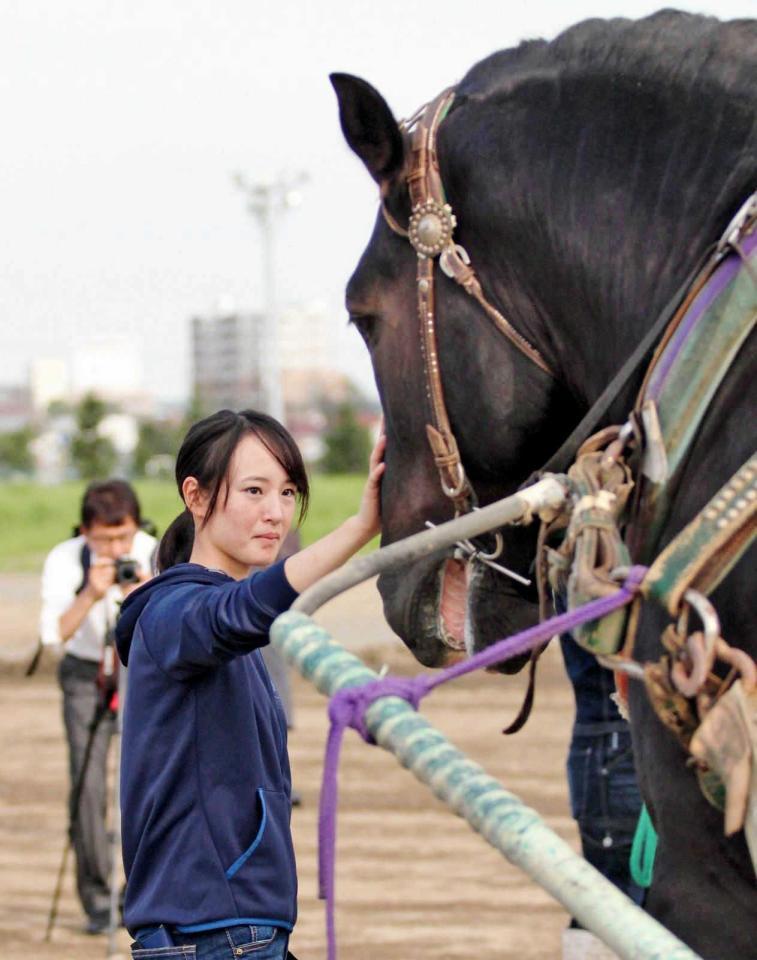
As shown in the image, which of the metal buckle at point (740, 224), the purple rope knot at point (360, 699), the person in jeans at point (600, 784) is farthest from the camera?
the person in jeans at point (600, 784)

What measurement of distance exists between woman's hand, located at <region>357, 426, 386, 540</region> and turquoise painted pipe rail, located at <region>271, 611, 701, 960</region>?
958 mm

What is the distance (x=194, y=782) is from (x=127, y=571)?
3905mm

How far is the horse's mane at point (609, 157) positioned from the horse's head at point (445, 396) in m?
0.04

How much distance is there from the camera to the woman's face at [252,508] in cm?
338

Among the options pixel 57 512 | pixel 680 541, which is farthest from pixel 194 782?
pixel 57 512

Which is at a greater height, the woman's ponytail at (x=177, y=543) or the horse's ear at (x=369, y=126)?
the horse's ear at (x=369, y=126)

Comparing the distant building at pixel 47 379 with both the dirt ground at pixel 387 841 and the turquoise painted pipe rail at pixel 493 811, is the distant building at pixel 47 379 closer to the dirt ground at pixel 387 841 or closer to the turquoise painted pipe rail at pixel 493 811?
the dirt ground at pixel 387 841

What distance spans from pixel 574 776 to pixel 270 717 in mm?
1761

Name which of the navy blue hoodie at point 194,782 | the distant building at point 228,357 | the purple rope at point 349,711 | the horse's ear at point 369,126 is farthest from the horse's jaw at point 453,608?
the distant building at point 228,357

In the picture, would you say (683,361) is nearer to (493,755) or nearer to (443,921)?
(443,921)

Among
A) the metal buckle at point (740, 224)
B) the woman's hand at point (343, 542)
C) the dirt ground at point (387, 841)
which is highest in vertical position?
the metal buckle at point (740, 224)

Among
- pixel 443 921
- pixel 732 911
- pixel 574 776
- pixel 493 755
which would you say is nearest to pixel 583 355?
pixel 732 911

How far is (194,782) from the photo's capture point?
128 inches

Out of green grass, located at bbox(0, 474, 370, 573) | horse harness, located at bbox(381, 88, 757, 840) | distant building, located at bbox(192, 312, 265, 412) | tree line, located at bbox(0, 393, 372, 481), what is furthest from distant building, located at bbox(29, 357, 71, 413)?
horse harness, located at bbox(381, 88, 757, 840)
